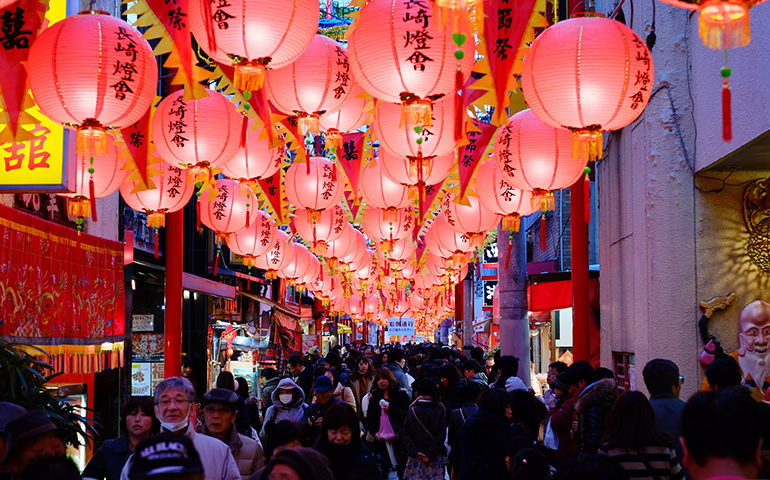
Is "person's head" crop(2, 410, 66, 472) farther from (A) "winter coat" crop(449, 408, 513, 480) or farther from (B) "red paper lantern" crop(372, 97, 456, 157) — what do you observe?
(B) "red paper lantern" crop(372, 97, 456, 157)

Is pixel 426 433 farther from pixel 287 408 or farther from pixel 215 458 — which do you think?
pixel 215 458

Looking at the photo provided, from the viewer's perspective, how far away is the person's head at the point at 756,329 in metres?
8.27

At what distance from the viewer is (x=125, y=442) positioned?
5.93 meters

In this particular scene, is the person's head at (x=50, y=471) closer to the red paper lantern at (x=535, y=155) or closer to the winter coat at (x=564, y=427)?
the red paper lantern at (x=535, y=155)

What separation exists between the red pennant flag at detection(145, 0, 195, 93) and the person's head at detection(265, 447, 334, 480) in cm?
398

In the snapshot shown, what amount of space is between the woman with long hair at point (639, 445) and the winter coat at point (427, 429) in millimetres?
4633

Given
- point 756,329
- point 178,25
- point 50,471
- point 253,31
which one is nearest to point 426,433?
point 756,329

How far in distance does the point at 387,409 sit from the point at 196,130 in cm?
504

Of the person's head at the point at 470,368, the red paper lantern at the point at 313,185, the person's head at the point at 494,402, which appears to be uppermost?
the red paper lantern at the point at 313,185

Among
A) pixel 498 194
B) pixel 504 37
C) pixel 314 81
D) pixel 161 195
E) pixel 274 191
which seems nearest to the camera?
pixel 504 37

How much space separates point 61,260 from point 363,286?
19864 millimetres

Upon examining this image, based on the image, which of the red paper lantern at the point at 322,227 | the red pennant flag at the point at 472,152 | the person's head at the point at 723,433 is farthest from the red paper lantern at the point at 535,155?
the red paper lantern at the point at 322,227

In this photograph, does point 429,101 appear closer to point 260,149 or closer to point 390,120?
point 390,120

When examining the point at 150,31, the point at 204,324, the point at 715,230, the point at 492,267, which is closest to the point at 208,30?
the point at 150,31
